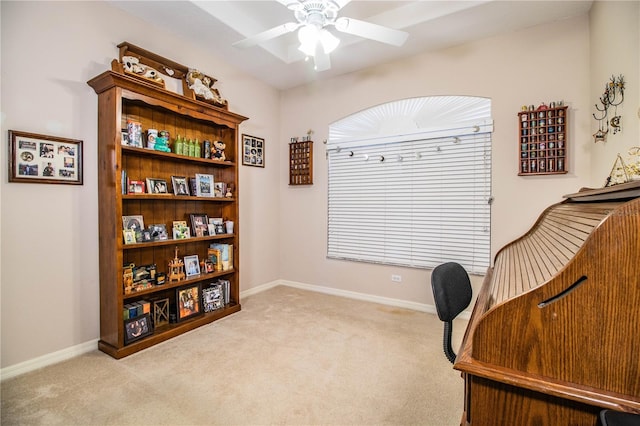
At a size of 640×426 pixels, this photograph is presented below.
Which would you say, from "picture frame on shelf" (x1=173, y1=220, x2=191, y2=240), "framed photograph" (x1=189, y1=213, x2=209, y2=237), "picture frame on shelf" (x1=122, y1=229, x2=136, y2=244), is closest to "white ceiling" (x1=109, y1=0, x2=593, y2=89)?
"framed photograph" (x1=189, y1=213, x2=209, y2=237)

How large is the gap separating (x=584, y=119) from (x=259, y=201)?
145 inches

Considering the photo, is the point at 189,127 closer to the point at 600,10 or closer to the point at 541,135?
the point at 541,135

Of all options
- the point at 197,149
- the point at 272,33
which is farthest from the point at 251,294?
the point at 272,33

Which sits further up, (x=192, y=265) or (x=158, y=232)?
(x=158, y=232)

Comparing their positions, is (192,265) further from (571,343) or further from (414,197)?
(571,343)

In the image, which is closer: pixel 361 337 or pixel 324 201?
pixel 361 337

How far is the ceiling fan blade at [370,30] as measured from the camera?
2.03 metres

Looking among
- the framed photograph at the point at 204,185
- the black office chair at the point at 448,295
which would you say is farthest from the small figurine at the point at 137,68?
the black office chair at the point at 448,295

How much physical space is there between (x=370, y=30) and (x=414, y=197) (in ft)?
6.46

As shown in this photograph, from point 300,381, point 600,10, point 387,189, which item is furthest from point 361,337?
point 600,10

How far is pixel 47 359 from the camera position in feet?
7.32

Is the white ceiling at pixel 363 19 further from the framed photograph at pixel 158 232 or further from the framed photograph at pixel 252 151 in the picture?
the framed photograph at pixel 158 232

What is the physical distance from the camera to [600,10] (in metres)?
2.31

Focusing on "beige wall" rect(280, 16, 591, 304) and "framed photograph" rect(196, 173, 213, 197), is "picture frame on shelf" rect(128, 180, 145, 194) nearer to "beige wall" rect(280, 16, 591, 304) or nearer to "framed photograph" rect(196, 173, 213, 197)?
"framed photograph" rect(196, 173, 213, 197)
